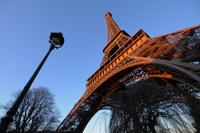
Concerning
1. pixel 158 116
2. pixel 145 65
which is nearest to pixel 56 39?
pixel 158 116

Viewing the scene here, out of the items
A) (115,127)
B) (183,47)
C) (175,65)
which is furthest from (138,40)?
(115,127)

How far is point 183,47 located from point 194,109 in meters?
4.83

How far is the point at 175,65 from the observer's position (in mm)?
5781

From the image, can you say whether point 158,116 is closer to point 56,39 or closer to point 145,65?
point 56,39

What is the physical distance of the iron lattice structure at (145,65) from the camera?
20.0 ft

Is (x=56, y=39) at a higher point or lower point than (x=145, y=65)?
lower

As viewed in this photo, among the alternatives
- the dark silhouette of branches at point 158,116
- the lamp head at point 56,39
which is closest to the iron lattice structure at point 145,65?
the dark silhouette of branches at point 158,116

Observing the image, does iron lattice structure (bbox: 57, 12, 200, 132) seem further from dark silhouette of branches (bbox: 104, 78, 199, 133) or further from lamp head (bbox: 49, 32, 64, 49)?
lamp head (bbox: 49, 32, 64, 49)

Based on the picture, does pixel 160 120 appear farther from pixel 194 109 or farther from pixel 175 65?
pixel 175 65

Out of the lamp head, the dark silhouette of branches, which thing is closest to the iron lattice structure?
the dark silhouette of branches

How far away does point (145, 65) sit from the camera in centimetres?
1090

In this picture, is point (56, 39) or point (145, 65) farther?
point (145, 65)

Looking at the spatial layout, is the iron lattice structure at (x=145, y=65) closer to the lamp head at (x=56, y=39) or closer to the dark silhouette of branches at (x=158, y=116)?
the dark silhouette of branches at (x=158, y=116)

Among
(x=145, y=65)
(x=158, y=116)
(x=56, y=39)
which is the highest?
(x=145, y=65)
